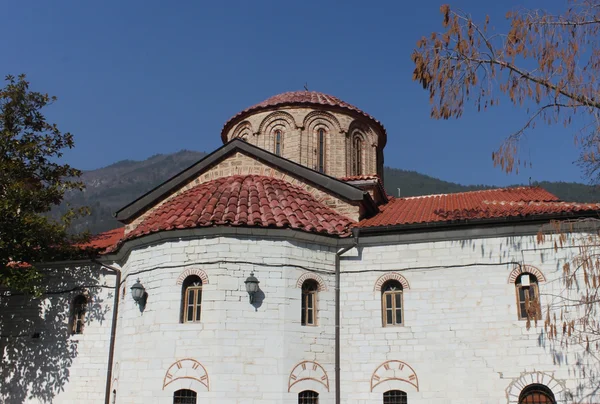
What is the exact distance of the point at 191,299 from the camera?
1270 centimetres

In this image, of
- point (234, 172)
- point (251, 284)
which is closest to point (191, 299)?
point (251, 284)

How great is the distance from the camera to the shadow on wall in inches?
599

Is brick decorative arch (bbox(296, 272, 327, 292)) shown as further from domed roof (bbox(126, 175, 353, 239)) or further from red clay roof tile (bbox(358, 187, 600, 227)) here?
red clay roof tile (bbox(358, 187, 600, 227))

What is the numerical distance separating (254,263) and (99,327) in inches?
205

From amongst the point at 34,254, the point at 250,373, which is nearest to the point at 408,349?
the point at 250,373

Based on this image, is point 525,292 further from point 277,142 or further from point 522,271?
point 277,142

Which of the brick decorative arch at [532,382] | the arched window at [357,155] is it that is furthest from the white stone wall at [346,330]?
the arched window at [357,155]

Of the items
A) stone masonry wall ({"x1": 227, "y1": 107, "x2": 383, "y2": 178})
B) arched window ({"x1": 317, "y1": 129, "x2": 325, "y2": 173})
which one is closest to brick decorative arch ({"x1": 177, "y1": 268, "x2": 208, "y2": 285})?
stone masonry wall ({"x1": 227, "y1": 107, "x2": 383, "y2": 178})

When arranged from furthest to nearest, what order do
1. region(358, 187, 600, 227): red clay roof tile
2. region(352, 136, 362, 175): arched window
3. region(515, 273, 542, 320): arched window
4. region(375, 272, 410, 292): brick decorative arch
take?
1. region(352, 136, 362, 175): arched window
2. region(375, 272, 410, 292): brick decorative arch
3. region(358, 187, 600, 227): red clay roof tile
4. region(515, 273, 542, 320): arched window

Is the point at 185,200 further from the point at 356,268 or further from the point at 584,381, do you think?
the point at 584,381

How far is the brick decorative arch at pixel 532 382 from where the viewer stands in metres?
11.5

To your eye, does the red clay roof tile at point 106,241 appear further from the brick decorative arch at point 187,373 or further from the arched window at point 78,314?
the brick decorative arch at point 187,373

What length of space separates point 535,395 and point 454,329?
1.98 m

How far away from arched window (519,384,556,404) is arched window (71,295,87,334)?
10873mm
